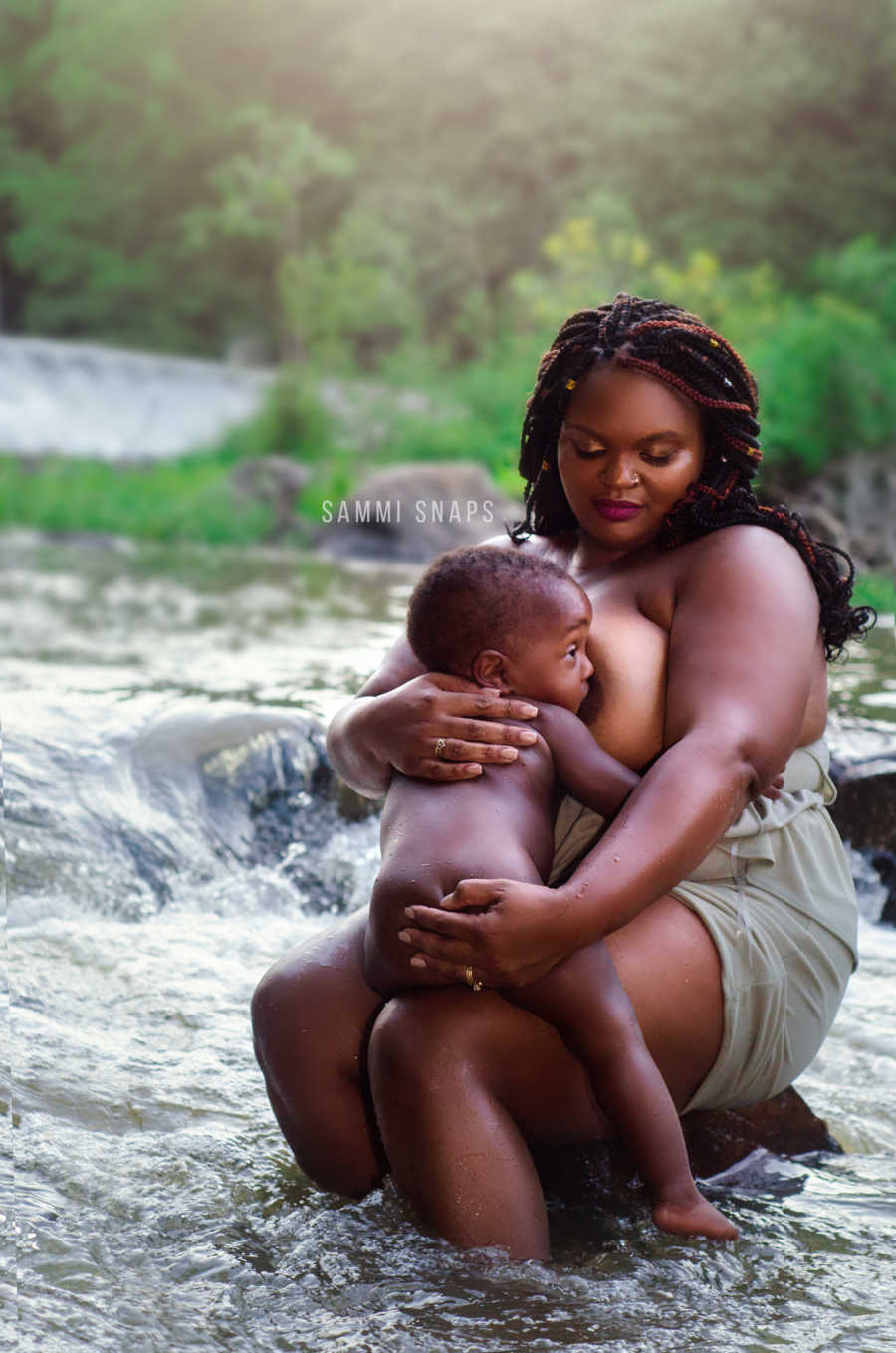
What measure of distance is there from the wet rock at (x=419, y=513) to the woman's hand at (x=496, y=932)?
1055 centimetres

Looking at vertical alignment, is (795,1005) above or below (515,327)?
below

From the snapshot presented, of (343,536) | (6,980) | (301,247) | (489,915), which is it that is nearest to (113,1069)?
(6,980)

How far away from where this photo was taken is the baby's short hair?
2252mm

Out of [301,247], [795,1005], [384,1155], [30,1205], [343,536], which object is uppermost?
[301,247]

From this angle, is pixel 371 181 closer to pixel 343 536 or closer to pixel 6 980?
pixel 343 536

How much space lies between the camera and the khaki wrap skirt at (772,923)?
7.27 ft

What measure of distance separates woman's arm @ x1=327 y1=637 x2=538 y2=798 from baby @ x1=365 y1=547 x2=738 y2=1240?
3 cm

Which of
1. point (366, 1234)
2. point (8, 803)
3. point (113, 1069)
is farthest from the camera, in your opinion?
point (8, 803)

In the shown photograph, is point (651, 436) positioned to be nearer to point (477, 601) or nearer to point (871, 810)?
point (477, 601)

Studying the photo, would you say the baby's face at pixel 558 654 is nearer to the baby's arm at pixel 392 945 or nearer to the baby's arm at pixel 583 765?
the baby's arm at pixel 583 765

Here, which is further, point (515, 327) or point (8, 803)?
point (515, 327)

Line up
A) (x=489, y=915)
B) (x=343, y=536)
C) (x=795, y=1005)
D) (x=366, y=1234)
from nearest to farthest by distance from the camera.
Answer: (x=489, y=915)
(x=366, y=1234)
(x=795, y=1005)
(x=343, y=536)

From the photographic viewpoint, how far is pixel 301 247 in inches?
1324

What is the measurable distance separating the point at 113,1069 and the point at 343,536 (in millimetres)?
11276
